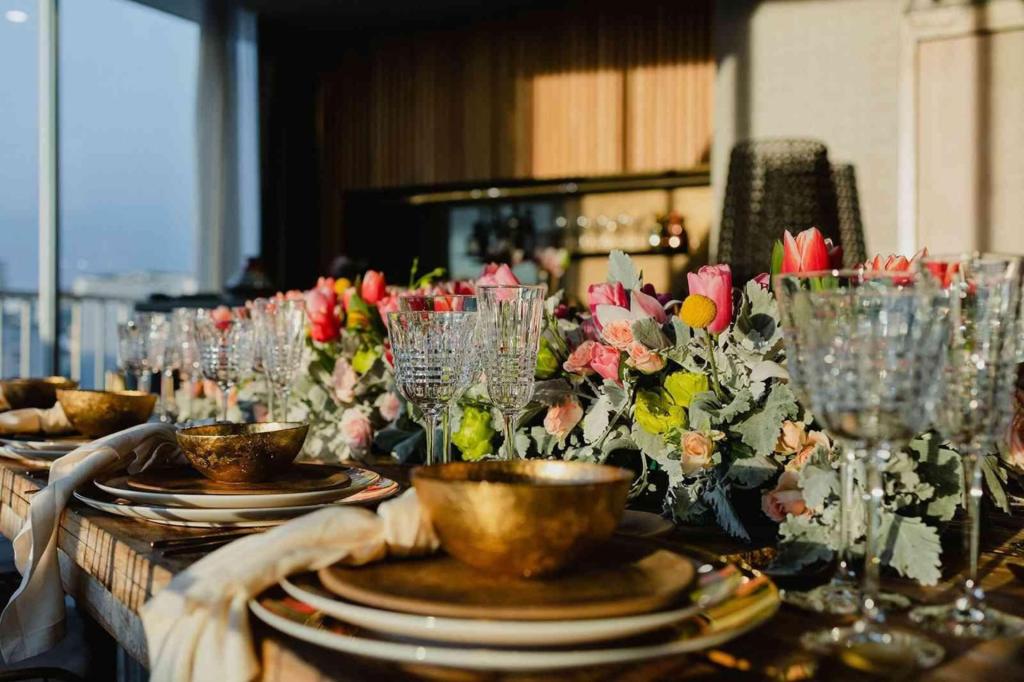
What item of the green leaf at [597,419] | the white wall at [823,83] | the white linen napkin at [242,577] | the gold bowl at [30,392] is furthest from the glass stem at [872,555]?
the white wall at [823,83]

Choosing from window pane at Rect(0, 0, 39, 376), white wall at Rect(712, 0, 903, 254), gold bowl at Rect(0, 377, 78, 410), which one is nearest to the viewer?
gold bowl at Rect(0, 377, 78, 410)

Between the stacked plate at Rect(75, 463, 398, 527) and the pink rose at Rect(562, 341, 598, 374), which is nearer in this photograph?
the stacked plate at Rect(75, 463, 398, 527)

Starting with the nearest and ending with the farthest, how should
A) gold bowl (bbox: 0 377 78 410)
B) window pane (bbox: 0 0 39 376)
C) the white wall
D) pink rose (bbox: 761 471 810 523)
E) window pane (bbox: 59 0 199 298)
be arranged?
pink rose (bbox: 761 471 810 523) → gold bowl (bbox: 0 377 78 410) → the white wall → window pane (bbox: 0 0 39 376) → window pane (bbox: 59 0 199 298)

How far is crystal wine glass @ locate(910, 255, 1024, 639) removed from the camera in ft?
1.91

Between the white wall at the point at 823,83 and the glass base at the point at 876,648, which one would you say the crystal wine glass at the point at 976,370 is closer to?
→ the glass base at the point at 876,648

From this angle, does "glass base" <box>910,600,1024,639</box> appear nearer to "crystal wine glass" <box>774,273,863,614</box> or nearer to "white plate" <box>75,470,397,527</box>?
"crystal wine glass" <box>774,273,863,614</box>

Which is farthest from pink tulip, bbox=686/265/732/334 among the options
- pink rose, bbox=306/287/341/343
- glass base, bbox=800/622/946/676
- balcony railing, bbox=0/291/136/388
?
balcony railing, bbox=0/291/136/388

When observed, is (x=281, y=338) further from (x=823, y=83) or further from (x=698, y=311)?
(x=823, y=83)

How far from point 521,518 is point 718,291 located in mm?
377

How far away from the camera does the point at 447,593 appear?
0.51 m

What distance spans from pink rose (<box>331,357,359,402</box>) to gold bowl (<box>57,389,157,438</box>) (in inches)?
9.2

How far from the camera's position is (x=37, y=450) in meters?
1.17

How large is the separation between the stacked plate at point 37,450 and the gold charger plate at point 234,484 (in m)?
0.24

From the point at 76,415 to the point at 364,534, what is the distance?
0.86m
